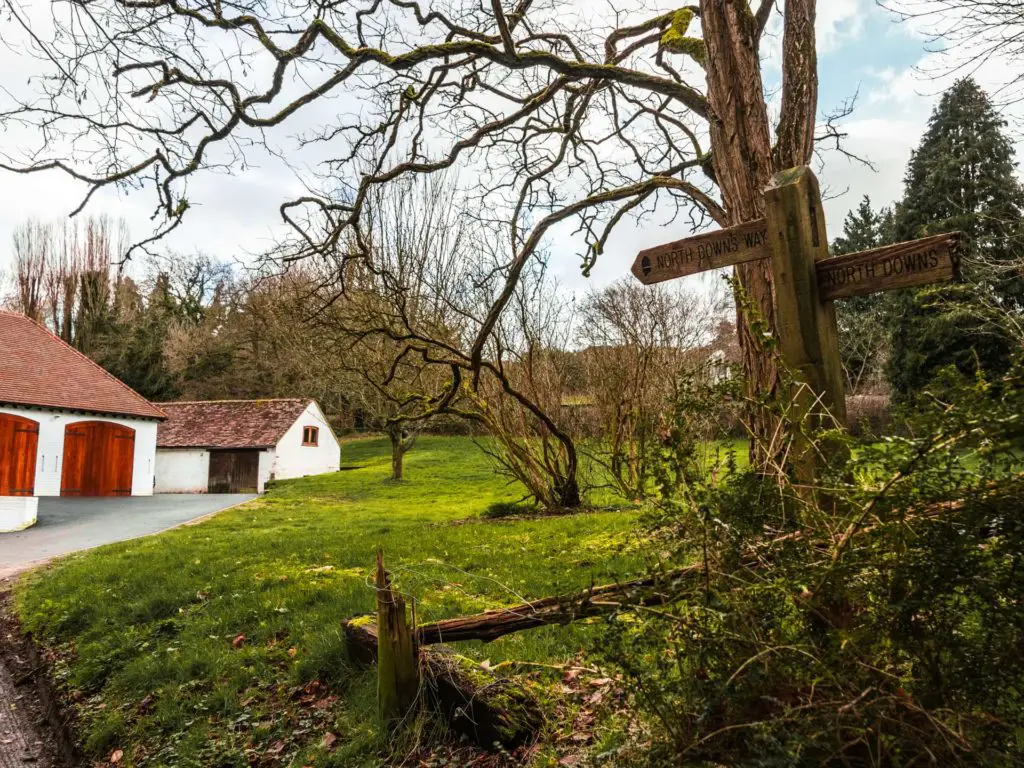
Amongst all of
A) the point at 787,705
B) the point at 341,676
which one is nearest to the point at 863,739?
the point at 787,705

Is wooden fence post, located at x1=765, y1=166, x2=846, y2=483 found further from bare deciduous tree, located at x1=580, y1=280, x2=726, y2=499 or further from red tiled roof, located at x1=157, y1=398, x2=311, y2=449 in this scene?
red tiled roof, located at x1=157, y1=398, x2=311, y2=449

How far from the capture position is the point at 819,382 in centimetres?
264

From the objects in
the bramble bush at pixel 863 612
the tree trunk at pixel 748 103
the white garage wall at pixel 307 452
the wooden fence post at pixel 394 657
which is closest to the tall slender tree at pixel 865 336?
the tree trunk at pixel 748 103

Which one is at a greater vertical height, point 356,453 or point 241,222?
point 241,222

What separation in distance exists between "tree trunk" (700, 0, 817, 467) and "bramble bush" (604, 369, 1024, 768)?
287cm

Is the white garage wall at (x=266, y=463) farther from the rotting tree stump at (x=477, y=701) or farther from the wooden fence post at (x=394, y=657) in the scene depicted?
the rotting tree stump at (x=477, y=701)

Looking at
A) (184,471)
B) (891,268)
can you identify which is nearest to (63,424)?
(184,471)

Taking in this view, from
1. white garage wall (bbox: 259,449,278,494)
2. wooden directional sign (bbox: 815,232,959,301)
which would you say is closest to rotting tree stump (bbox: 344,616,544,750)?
wooden directional sign (bbox: 815,232,959,301)

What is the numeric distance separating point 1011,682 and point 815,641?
0.49m

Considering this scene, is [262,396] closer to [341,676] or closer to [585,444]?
[585,444]

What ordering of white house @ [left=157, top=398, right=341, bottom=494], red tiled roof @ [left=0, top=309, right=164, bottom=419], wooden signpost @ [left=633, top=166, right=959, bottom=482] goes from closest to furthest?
wooden signpost @ [left=633, top=166, right=959, bottom=482]
red tiled roof @ [left=0, top=309, right=164, bottom=419]
white house @ [left=157, top=398, right=341, bottom=494]

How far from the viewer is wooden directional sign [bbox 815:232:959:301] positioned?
2393mm

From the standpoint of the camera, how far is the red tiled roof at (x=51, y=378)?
22.6m

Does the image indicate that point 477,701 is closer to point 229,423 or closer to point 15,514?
point 15,514
